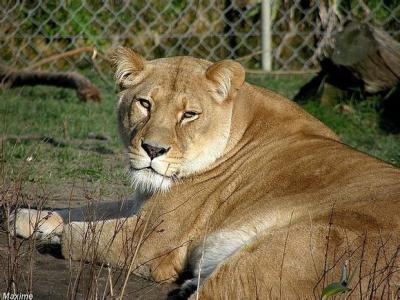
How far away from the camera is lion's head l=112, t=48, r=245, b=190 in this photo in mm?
3662

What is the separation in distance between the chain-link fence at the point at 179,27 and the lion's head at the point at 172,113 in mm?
4085

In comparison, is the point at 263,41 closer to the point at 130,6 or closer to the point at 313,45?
the point at 313,45

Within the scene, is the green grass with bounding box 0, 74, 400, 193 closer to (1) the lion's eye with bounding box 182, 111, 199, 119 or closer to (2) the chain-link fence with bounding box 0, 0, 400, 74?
(2) the chain-link fence with bounding box 0, 0, 400, 74

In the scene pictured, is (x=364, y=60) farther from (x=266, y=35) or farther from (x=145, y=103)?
(x=145, y=103)

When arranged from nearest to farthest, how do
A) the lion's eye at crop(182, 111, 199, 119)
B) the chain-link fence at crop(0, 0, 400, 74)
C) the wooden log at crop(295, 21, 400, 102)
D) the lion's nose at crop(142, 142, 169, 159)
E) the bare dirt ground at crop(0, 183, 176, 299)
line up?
the bare dirt ground at crop(0, 183, 176, 299)
the lion's nose at crop(142, 142, 169, 159)
the lion's eye at crop(182, 111, 199, 119)
the wooden log at crop(295, 21, 400, 102)
the chain-link fence at crop(0, 0, 400, 74)

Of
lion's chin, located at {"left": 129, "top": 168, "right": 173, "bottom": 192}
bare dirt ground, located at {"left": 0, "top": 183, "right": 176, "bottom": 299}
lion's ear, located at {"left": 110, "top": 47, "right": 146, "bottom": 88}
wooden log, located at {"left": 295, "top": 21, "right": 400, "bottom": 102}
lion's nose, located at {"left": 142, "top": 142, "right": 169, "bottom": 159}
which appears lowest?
wooden log, located at {"left": 295, "top": 21, "right": 400, "bottom": 102}

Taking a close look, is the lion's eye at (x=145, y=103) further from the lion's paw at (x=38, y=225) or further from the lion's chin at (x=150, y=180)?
the lion's paw at (x=38, y=225)

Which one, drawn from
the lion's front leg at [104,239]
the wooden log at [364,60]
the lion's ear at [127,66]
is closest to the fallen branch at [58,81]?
the wooden log at [364,60]

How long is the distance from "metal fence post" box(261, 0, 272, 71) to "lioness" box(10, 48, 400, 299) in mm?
4236

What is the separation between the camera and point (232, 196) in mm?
3701

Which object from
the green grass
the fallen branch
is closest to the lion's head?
the green grass

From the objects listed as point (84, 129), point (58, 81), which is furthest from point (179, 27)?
point (84, 129)

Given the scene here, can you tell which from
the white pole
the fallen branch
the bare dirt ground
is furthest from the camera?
the white pole

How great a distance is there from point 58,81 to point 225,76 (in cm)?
355
